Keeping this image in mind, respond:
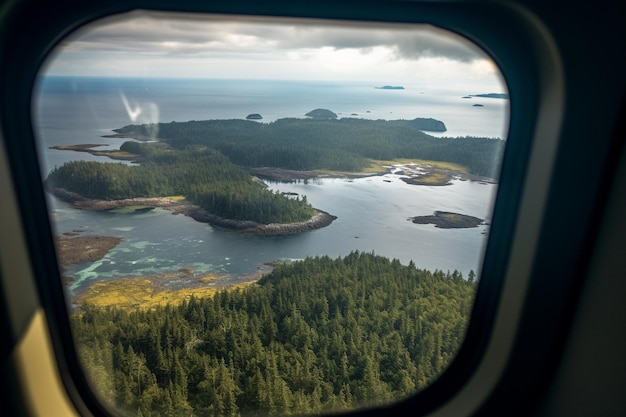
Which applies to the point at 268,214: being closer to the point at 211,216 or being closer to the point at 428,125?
the point at 211,216

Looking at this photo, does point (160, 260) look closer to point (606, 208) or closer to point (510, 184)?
point (510, 184)

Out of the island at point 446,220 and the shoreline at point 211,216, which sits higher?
the island at point 446,220

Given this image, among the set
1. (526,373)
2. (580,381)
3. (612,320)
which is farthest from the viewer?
(526,373)

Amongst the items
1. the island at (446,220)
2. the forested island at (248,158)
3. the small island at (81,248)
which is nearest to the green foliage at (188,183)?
the forested island at (248,158)

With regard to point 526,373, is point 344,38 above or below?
above

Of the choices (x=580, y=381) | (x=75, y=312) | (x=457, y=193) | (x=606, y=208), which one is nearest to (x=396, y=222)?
(x=457, y=193)

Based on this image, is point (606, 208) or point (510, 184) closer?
point (606, 208)

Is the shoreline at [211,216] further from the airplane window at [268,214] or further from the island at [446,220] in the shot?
the island at [446,220]

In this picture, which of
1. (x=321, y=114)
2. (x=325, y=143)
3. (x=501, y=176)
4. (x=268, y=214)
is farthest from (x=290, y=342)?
(x=501, y=176)
